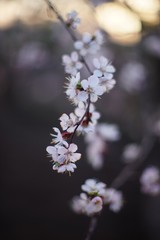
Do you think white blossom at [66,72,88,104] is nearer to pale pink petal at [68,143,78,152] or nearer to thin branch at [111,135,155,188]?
pale pink petal at [68,143,78,152]

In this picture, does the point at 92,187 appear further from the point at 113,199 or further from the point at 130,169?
the point at 130,169

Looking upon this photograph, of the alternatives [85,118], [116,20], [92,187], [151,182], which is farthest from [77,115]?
[116,20]

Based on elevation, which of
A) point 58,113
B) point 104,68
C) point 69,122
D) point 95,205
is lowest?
point 95,205

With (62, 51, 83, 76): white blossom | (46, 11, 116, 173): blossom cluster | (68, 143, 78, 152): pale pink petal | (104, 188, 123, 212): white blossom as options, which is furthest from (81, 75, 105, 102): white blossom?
(104, 188, 123, 212): white blossom

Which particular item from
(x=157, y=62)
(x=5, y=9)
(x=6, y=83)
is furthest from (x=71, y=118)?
(x=6, y=83)

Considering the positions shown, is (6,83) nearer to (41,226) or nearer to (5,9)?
(41,226)

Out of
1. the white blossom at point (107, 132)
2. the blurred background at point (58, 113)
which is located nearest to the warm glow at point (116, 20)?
the blurred background at point (58, 113)

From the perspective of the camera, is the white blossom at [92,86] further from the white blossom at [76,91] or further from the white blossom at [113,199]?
the white blossom at [113,199]

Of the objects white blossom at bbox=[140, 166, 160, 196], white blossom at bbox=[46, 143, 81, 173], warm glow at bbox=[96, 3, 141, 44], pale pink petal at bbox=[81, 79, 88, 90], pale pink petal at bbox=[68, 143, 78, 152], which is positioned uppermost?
warm glow at bbox=[96, 3, 141, 44]
